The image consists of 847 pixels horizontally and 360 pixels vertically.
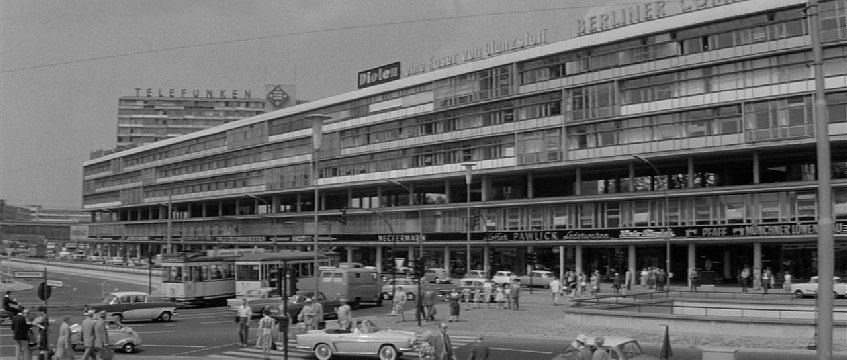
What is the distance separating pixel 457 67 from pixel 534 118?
10.8m

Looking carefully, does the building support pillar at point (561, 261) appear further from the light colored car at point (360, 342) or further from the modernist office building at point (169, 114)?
the modernist office building at point (169, 114)

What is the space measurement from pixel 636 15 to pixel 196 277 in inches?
1481

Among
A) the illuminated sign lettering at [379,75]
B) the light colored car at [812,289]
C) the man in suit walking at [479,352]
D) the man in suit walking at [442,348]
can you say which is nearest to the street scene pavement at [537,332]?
the man in suit walking at [442,348]

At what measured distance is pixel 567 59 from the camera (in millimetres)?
67812

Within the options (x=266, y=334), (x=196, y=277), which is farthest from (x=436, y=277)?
(x=266, y=334)

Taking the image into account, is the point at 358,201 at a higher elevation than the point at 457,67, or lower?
lower

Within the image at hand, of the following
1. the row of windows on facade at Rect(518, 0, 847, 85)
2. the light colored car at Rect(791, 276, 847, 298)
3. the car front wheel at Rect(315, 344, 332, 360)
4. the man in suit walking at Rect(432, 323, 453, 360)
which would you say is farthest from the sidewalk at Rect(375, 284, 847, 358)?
the row of windows on facade at Rect(518, 0, 847, 85)

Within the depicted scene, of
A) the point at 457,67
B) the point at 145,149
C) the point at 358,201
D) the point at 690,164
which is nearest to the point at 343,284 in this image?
the point at 690,164

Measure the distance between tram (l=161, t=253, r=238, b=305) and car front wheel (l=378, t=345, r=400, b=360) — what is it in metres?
26.1

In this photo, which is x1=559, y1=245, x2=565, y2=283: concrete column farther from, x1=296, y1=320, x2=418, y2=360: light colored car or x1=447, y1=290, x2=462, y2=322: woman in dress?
x1=296, y1=320, x2=418, y2=360: light colored car

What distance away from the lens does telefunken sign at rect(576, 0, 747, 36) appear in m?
60.2

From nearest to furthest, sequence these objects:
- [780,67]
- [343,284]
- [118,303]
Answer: [118,303] → [343,284] → [780,67]

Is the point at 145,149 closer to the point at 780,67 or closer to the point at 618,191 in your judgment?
Answer: the point at 618,191

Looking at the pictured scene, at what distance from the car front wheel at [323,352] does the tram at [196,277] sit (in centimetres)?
2480
